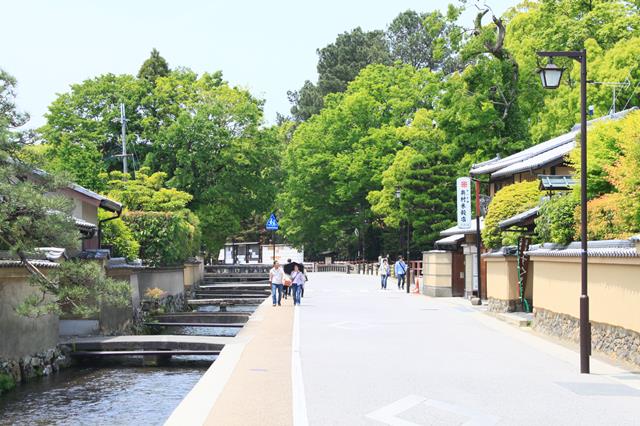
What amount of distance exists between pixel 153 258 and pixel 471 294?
17.0 meters

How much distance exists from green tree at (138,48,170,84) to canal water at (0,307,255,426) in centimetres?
4840

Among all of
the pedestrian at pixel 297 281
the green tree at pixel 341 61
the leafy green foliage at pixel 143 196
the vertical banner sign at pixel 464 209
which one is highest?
the green tree at pixel 341 61

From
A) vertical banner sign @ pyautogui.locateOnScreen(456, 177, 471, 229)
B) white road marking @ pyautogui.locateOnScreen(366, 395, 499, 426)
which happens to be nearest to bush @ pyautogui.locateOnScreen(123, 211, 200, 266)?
vertical banner sign @ pyautogui.locateOnScreen(456, 177, 471, 229)

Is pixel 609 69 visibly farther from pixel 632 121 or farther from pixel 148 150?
pixel 148 150

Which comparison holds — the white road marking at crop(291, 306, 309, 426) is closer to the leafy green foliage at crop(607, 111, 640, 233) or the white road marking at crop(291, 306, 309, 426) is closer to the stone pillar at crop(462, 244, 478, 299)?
the leafy green foliage at crop(607, 111, 640, 233)

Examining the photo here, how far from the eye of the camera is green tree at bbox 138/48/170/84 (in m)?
70.4

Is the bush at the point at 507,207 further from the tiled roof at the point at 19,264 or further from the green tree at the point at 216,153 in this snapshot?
the green tree at the point at 216,153

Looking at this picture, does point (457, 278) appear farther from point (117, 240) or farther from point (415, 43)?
point (415, 43)

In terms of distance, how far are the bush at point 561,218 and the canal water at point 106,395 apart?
10511 millimetres

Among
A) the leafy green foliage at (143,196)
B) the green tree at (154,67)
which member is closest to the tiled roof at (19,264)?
the leafy green foliage at (143,196)

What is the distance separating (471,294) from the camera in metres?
40.0

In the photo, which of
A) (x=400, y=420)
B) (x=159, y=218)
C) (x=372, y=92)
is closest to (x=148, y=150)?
(x=159, y=218)

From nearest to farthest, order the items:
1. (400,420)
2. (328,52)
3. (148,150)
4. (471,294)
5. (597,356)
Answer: (400,420), (597,356), (471,294), (148,150), (328,52)

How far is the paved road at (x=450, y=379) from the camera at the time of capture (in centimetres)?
1106
